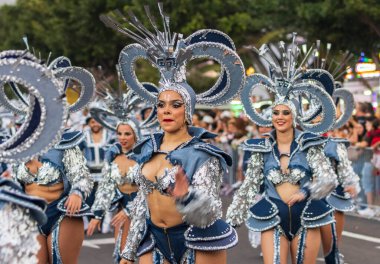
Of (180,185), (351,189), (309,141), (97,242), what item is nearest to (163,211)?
(180,185)

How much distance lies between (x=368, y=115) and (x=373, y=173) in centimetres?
176

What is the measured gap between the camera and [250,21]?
25469 mm

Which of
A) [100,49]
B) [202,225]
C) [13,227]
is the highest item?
[13,227]

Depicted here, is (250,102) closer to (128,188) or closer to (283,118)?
(283,118)

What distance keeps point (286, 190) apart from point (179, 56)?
1.96 metres

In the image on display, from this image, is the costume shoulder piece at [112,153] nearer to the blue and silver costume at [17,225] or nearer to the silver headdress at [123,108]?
the silver headdress at [123,108]

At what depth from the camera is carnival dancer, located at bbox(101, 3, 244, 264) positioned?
5492mm

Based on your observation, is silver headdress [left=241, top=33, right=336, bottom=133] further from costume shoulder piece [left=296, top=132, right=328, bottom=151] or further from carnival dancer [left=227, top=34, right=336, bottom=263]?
costume shoulder piece [left=296, top=132, right=328, bottom=151]

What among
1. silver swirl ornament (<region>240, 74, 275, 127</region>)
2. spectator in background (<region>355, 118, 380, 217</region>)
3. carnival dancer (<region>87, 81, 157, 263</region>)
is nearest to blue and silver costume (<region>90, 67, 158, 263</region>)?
carnival dancer (<region>87, 81, 157, 263</region>)

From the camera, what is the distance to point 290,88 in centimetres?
767

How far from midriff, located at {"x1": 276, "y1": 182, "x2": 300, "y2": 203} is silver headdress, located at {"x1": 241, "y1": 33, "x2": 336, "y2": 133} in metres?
0.66

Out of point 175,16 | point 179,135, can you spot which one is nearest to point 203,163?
point 179,135

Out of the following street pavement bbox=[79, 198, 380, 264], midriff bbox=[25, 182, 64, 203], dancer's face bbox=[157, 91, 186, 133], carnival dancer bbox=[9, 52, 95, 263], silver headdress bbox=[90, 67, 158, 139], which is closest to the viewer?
dancer's face bbox=[157, 91, 186, 133]

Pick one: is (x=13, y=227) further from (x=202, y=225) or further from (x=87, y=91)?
(x=87, y=91)
